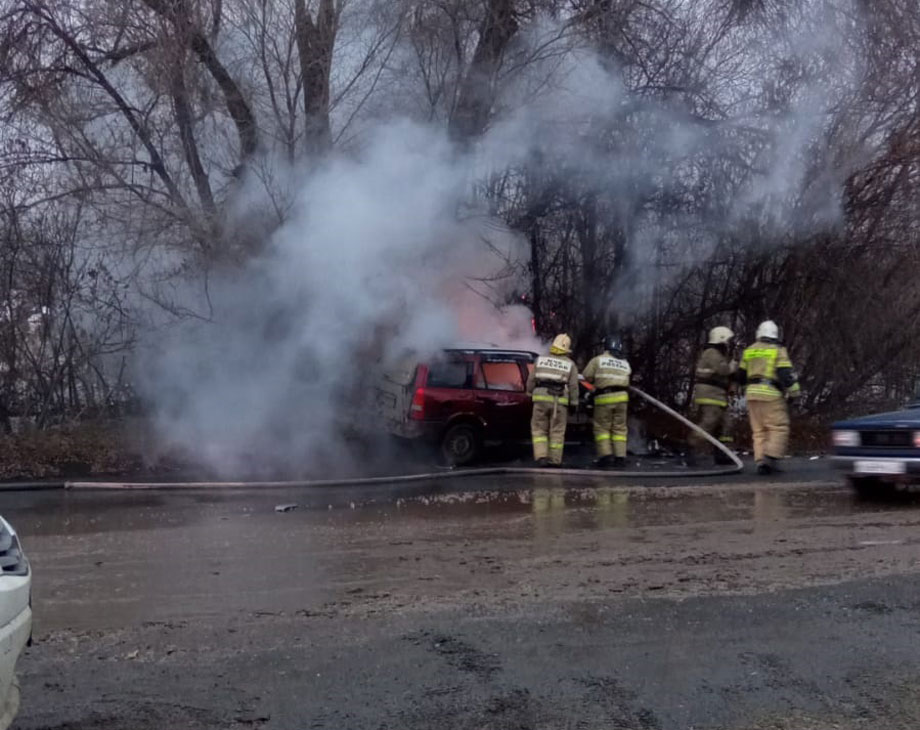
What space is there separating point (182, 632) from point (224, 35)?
1004 cm

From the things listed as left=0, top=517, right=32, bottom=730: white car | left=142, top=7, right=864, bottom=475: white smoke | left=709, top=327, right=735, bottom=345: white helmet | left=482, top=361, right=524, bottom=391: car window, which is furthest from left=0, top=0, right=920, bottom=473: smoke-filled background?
left=0, top=517, right=32, bottom=730: white car

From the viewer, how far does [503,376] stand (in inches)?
512

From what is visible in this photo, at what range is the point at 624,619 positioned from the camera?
221 inches

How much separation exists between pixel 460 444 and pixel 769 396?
3.69 metres

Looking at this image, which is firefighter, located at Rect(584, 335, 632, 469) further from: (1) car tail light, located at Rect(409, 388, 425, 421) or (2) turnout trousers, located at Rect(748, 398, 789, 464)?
(1) car tail light, located at Rect(409, 388, 425, 421)

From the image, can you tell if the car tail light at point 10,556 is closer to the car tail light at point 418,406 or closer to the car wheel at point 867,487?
the car wheel at point 867,487

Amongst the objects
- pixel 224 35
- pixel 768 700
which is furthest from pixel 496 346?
pixel 768 700

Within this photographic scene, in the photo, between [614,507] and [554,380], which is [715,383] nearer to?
[554,380]

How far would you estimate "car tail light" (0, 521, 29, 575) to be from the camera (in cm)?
354

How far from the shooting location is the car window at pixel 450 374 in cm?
1247

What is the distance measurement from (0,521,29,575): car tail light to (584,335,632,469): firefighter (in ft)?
31.1

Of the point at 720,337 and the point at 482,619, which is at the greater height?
the point at 720,337

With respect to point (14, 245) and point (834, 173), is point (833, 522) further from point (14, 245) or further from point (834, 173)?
point (14, 245)

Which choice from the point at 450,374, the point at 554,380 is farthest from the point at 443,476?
the point at 554,380
